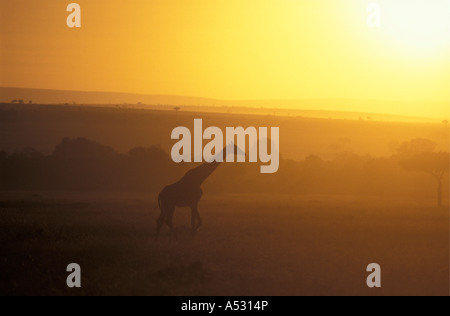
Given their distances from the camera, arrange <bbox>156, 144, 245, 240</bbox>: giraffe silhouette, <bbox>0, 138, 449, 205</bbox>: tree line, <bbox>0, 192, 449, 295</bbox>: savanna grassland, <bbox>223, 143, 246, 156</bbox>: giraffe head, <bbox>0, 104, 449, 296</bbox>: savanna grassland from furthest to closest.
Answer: <bbox>0, 138, 449, 205</bbox>: tree line
<bbox>223, 143, 246, 156</bbox>: giraffe head
<bbox>156, 144, 245, 240</bbox>: giraffe silhouette
<bbox>0, 104, 449, 296</bbox>: savanna grassland
<bbox>0, 192, 449, 295</bbox>: savanna grassland

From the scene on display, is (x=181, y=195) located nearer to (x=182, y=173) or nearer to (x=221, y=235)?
(x=221, y=235)

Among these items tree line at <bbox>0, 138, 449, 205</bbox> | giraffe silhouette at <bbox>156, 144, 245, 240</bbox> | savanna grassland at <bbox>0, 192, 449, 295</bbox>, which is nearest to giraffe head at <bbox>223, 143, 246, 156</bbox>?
giraffe silhouette at <bbox>156, 144, 245, 240</bbox>

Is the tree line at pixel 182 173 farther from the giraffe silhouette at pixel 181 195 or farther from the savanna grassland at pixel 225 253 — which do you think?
the giraffe silhouette at pixel 181 195

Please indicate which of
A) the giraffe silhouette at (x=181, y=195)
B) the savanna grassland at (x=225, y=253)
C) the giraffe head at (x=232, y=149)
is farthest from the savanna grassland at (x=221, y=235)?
the giraffe head at (x=232, y=149)

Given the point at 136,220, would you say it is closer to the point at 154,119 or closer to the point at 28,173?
the point at 28,173

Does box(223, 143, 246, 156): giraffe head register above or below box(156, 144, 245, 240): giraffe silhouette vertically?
above

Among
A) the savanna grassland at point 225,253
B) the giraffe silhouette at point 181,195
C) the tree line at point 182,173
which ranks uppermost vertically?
the tree line at point 182,173

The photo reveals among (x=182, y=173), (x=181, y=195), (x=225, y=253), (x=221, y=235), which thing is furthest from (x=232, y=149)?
(x=182, y=173)

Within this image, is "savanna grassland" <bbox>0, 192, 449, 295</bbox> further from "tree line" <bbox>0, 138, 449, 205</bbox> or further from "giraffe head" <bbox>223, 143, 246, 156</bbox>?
"tree line" <bbox>0, 138, 449, 205</bbox>

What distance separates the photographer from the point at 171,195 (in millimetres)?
19188

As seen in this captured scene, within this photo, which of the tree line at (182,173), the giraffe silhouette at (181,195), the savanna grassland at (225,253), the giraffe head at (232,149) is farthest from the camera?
the tree line at (182,173)

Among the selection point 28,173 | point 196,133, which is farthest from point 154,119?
point 28,173

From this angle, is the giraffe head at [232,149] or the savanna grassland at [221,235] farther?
the giraffe head at [232,149]

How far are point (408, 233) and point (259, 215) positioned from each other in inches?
271
